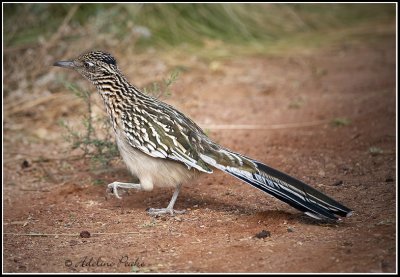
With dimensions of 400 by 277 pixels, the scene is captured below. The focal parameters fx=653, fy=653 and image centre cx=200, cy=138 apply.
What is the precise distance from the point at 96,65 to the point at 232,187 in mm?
1592

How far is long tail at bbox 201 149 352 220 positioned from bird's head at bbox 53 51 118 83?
122 centimetres

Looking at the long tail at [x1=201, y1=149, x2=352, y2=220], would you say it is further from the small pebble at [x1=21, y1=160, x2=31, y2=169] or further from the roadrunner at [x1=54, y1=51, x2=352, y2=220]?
the small pebble at [x1=21, y1=160, x2=31, y2=169]

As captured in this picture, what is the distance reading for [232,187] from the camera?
5789 millimetres

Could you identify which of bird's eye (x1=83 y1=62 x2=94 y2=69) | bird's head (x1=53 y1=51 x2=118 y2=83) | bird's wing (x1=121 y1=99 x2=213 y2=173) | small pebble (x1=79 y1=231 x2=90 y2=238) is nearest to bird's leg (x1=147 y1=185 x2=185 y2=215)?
bird's wing (x1=121 y1=99 x2=213 y2=173)

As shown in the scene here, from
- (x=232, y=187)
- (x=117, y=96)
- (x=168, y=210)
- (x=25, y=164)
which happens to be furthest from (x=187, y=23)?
(x=168, y=210)

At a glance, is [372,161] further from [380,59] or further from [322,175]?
[380,59]

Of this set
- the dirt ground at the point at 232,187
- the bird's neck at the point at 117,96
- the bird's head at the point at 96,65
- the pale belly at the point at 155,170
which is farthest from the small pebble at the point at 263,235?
the bird's head at the point at 96,65

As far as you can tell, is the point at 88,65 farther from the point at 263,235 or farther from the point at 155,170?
the point at 263,235

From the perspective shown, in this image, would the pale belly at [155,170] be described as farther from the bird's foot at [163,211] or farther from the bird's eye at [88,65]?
the bird's eye at [88,65]

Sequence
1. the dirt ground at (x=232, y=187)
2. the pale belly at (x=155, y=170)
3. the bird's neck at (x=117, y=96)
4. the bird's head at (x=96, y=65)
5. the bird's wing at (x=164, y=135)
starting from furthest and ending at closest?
the bird's head at (x=96, y=65)
the bird's neck at (x=117, y=96)
the pale belly at (x=155, y=170)
the bird's wing at (x=164, y=135)
the dirt ground at (x=232, y=187)

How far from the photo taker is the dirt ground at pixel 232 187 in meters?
4.12

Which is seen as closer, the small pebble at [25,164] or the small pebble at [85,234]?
the small pebble at [85,234]

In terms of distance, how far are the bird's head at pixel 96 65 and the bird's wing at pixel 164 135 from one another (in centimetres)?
52

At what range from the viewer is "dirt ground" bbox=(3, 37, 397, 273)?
412cm
